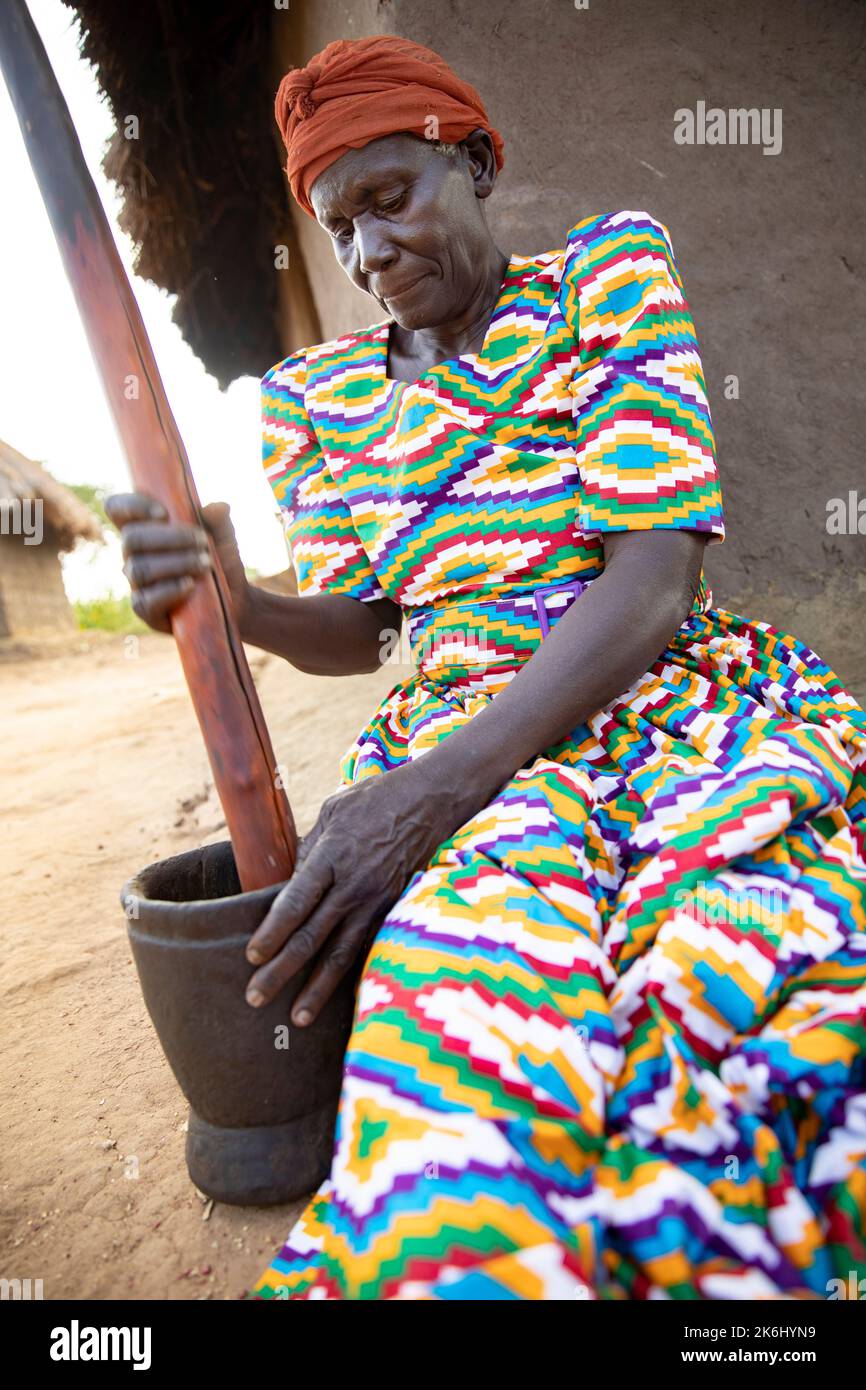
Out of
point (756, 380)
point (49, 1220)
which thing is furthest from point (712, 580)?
point (49, 1220)

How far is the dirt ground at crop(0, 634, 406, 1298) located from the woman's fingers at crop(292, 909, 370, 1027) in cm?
37

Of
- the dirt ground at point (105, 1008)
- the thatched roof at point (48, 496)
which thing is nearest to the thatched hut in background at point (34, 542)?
the thatched roof at point (48, 496)

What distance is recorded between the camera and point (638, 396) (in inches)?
57.6

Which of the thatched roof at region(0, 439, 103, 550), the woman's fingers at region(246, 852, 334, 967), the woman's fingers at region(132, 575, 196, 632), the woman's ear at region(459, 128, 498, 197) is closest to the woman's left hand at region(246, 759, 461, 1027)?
the woman's fingers at region(246, 852, 334, 967)

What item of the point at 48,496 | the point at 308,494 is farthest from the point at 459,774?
the point at 48,496

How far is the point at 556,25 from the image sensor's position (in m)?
2.42

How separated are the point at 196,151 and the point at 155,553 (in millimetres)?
4350

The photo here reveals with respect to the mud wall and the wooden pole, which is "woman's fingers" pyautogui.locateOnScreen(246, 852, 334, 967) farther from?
the mud wall

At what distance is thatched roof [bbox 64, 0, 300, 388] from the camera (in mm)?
3963

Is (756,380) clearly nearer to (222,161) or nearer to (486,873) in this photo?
(486,873)

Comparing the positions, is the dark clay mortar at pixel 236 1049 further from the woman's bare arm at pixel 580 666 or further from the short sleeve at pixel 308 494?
the short sleeve at pixel 308 494

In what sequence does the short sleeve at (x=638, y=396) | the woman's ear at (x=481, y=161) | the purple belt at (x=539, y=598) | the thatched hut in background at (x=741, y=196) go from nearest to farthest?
the short sleeve at (x=638, y=396), the purple belt at (x=539, y=598), the woman's ear at (x=481, y=161), the thatched hut in background at (x=741, y=196)

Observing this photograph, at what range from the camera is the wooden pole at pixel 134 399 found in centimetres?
129

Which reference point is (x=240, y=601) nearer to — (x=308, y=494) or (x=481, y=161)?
(x=308, y=494)
